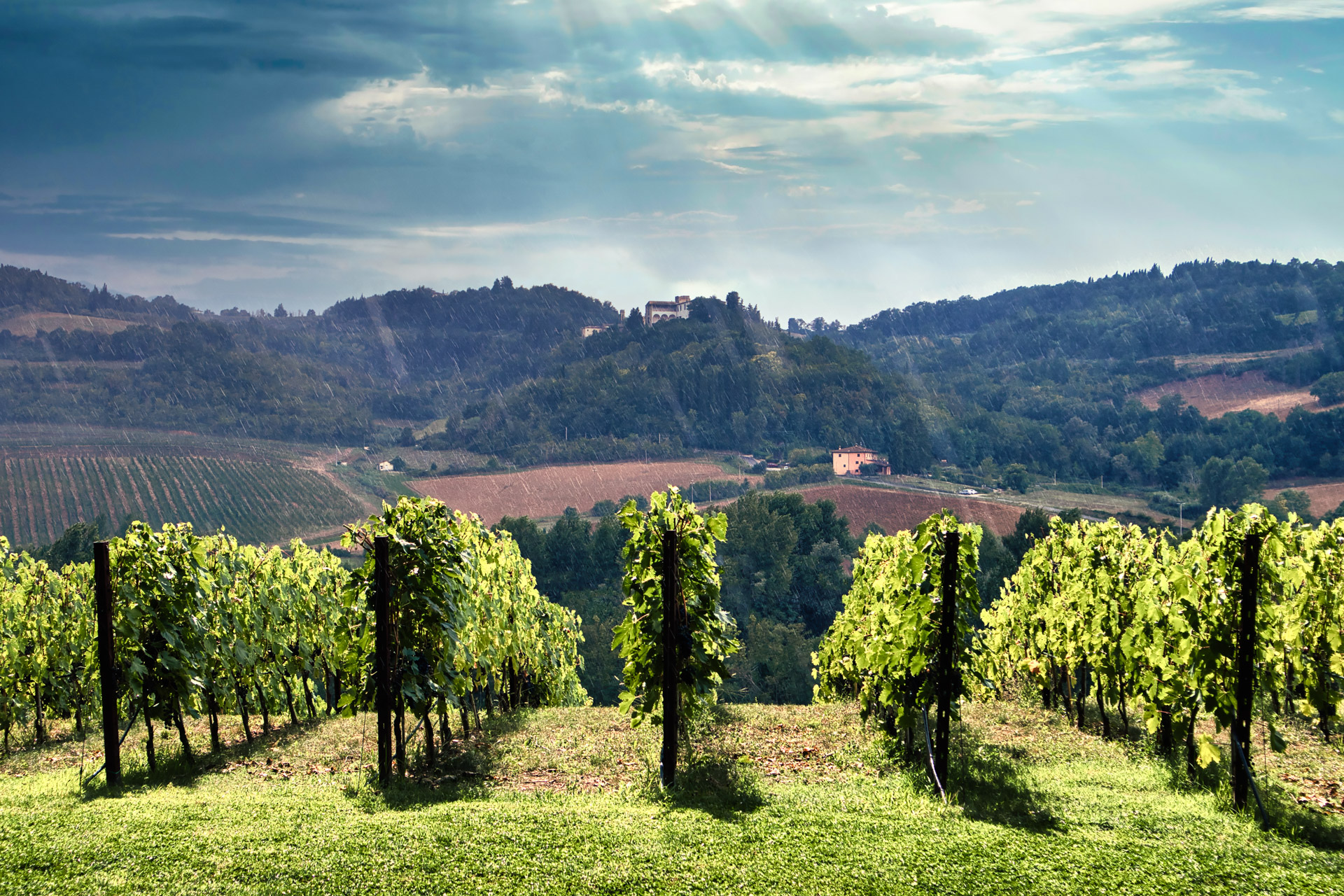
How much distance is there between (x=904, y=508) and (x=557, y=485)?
6291cm

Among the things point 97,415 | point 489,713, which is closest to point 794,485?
point 489,713

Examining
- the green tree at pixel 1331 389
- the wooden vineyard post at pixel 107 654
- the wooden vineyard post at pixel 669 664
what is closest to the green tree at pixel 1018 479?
the green tree at pixel 1331 389

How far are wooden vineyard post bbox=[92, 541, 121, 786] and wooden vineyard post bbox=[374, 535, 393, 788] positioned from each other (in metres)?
3.20

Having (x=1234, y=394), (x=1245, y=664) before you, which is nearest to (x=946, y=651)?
(x=1245, y=664)

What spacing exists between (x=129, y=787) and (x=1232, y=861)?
12.4m

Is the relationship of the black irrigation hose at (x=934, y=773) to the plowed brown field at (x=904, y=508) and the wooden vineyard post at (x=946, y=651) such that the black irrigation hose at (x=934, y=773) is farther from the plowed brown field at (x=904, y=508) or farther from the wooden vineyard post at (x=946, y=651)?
the plowed brown field at (x=904, y=508)

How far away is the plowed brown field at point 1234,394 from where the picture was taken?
145875 millimetres

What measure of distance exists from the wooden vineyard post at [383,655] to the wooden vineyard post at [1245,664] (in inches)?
371

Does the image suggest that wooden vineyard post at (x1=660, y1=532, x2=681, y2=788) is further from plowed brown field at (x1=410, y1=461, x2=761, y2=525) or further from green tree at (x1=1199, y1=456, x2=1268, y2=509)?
green tree at (x1=1199, y1=456, x2=1268, y2=509)

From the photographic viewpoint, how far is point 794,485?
400 ft

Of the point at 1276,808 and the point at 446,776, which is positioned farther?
the point at 446,776

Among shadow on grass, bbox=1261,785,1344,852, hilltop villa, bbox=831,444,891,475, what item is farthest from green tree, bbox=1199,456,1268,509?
shadow on grass, bbox=1261,785,1344,852

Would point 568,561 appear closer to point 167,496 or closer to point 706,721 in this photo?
point 706,721

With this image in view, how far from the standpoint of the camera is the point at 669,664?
10.1m
